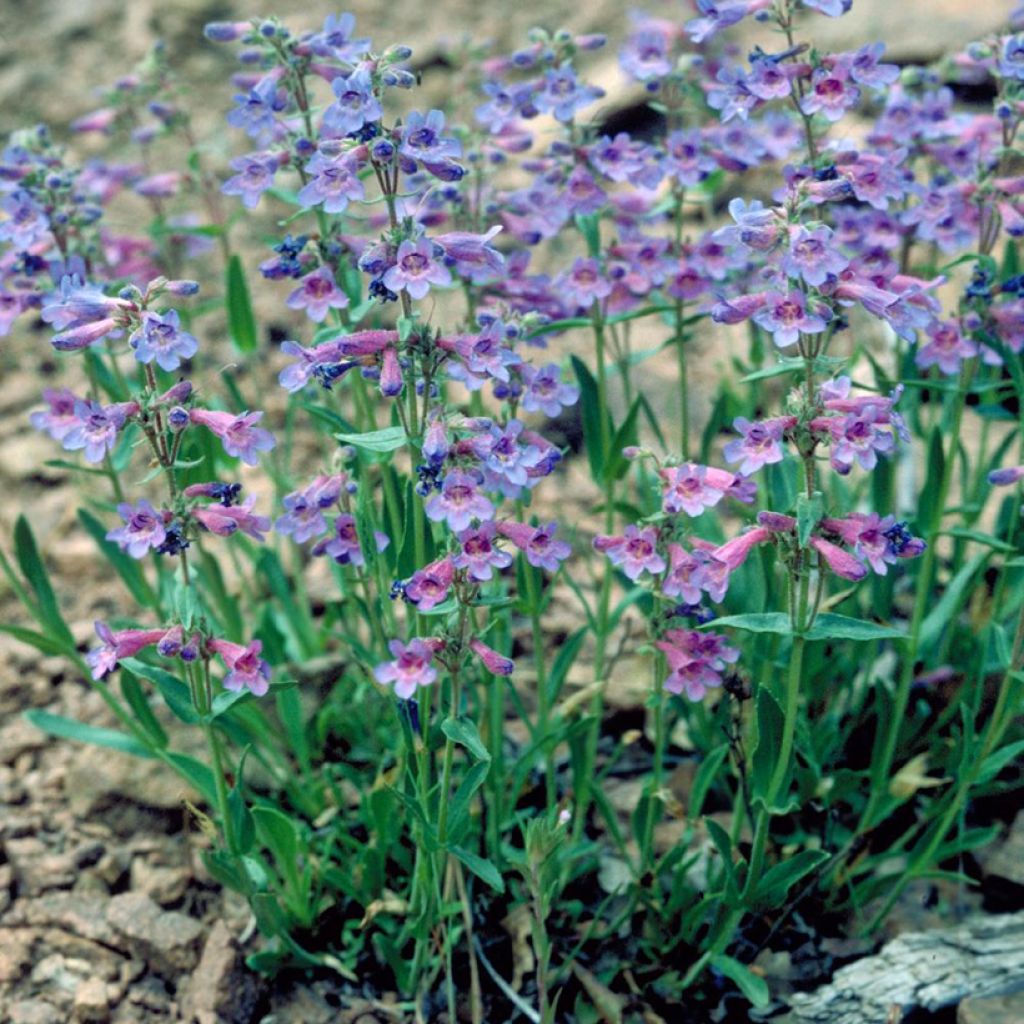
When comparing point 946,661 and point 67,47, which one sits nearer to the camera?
point 946,661

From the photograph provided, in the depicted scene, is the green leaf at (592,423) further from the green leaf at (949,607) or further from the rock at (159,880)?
the rock at (159,880)

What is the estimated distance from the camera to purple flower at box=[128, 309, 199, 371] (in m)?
3.01

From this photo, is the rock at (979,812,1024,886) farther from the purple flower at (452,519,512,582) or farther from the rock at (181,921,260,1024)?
the rock at (181,921,260,1024)

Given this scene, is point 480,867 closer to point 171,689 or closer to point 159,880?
point 171,689

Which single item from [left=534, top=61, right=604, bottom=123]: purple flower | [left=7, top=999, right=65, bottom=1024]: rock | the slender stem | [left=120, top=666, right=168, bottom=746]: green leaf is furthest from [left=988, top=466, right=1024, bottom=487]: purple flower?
[left=7, top=999, right=65, bottom=1024]: rock

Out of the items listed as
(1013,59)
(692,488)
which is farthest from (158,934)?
(1013,59)

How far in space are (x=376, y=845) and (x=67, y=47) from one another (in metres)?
7.09

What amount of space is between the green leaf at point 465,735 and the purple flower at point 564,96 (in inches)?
73.8

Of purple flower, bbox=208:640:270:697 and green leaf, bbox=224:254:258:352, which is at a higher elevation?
green leaf, bbox=224:254:258:352

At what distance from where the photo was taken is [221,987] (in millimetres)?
3818

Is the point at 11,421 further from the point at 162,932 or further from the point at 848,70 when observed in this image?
the point at 848,70

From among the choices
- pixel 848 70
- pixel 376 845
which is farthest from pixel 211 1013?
pixel 848 70

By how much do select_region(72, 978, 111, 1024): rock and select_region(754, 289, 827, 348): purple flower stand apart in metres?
2.86

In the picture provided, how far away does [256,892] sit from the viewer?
12.1ft
